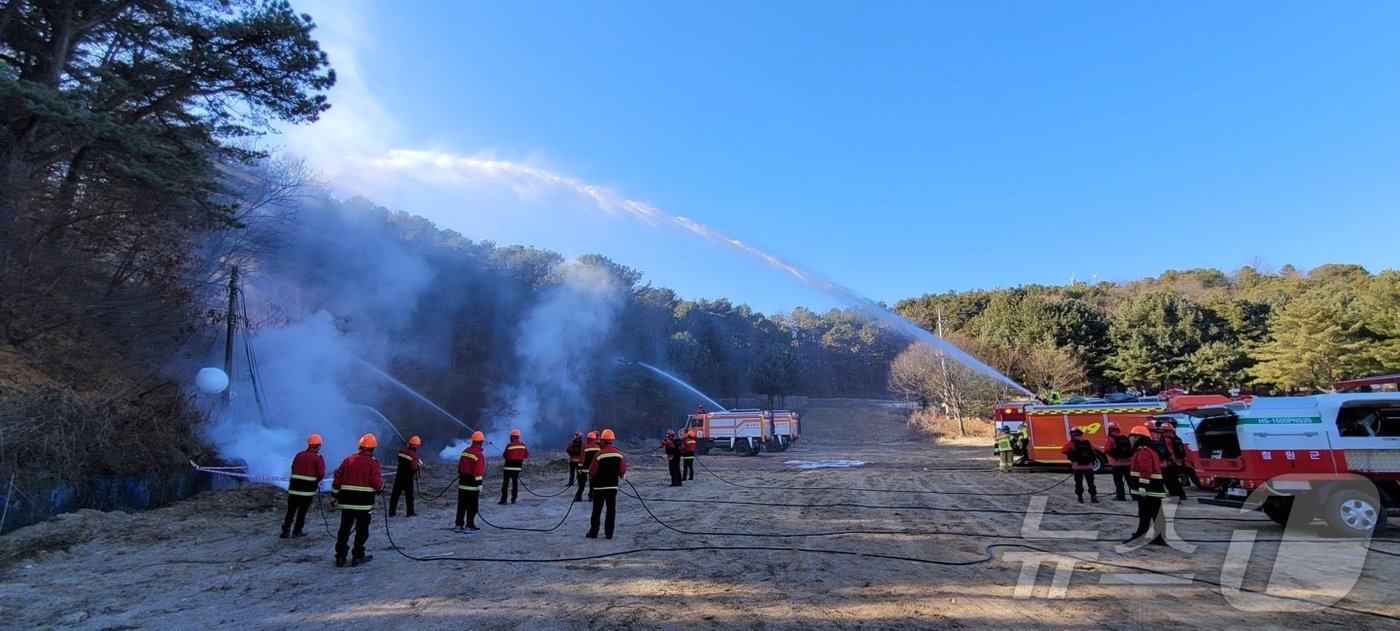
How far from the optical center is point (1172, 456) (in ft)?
39.8

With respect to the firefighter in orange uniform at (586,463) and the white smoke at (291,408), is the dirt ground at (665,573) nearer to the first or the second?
the firefighter in orange uniform at (586,463)

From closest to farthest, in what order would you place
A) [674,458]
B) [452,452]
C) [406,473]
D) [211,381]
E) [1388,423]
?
[1388,423]
[406,473]
[211,381]
[674,458]
[452,452]

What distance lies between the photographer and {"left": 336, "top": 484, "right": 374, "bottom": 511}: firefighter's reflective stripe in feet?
25.5

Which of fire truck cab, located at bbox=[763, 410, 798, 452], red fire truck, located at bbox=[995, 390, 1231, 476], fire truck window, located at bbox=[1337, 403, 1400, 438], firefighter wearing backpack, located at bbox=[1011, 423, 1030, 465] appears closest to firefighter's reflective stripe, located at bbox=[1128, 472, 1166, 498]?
fire truck window, located at bbox=[1337, 403, 1400, 438]

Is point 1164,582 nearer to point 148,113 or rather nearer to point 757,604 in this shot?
point 757,604

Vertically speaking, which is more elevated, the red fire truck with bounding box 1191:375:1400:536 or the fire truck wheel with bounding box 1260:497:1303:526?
the red fire truck with bounding box 1191:375:1400:536

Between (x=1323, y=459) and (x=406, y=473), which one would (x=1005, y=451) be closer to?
(x=1323, y=459)

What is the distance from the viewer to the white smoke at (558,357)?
124 ft

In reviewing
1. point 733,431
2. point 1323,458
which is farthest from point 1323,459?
point 733,431

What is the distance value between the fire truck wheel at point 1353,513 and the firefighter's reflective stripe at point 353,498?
42.6 feet

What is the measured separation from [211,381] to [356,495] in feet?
34.8

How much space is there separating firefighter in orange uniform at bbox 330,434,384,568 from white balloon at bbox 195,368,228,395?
10.1 m

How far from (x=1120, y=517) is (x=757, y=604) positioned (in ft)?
28.2

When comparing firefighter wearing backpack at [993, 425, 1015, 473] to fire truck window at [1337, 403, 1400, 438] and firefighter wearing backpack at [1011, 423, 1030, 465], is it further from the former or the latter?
fire truck window at [1337, 403, 1400, 438]
